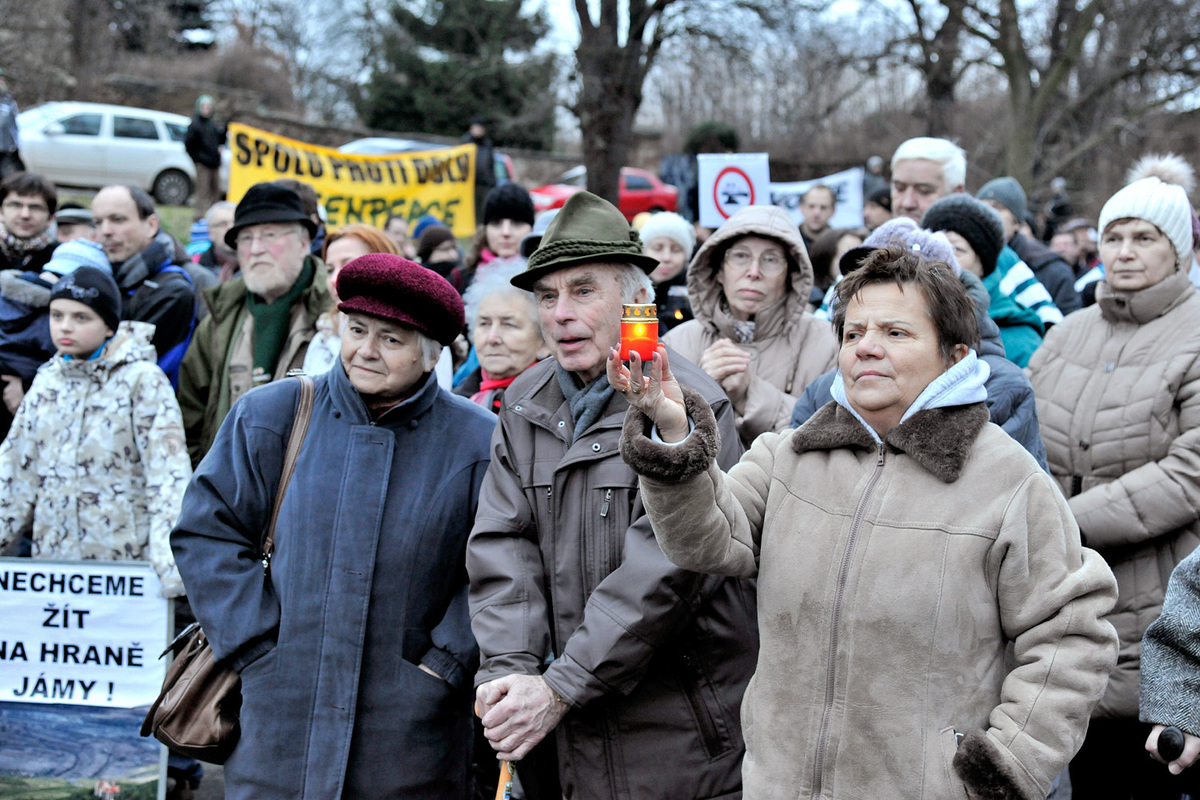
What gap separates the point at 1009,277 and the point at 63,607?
4.26m

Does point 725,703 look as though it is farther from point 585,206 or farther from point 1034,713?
point 585,206

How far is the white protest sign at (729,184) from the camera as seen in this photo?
20.1 feet

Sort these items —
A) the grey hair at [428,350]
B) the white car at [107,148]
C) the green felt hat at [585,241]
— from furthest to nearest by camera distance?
the white car at [107,148] < the grey hair at [428,350] < the green felt hat at [585,241]

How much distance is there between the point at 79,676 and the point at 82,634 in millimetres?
162

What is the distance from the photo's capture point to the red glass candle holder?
232 centimetres

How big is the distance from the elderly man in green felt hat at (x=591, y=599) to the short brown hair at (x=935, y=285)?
24.2 inches

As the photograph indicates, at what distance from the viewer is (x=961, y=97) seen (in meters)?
24.2

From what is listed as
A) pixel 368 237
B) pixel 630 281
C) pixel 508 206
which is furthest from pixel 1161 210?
pixel 508 206

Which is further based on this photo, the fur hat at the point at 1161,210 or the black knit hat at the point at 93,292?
the black knit hat at the point at 93,292

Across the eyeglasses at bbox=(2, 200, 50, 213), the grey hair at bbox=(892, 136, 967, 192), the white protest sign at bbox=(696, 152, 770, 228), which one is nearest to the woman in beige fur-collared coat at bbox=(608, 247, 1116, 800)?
the grey hair at bbox=(892, 136, 967, 192)

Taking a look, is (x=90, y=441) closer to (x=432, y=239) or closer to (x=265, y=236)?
(x=265, y=236)

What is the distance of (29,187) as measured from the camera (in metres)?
6.43

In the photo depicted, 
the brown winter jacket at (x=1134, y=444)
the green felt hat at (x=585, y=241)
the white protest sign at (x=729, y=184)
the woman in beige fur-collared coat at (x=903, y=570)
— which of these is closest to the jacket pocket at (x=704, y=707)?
the woman in beige fur-collared coat at (x=903, y=570)

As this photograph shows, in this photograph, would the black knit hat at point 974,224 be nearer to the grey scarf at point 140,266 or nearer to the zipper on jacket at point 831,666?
the zipper on jacket at point 831,666
